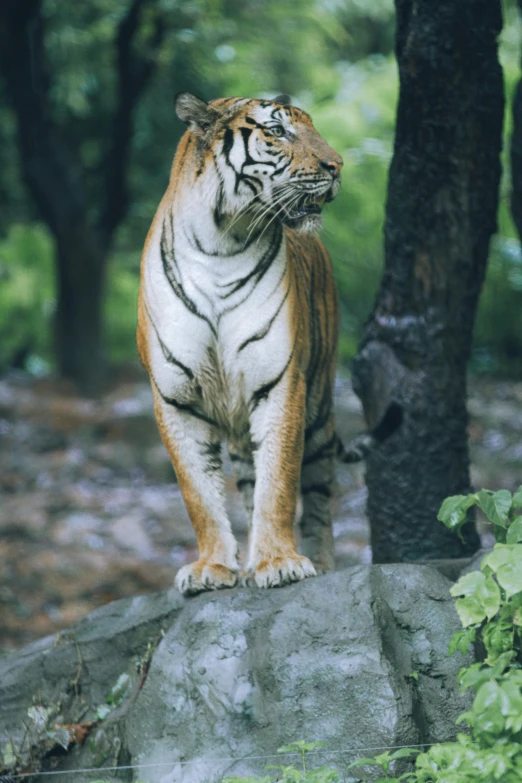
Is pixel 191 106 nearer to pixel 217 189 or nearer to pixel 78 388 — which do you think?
pixel 217 189

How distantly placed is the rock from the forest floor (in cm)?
Result: 281

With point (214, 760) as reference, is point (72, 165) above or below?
above

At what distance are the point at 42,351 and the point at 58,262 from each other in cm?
181

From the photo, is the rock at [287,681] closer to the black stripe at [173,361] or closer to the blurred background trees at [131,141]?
the black stripe at [173,361]

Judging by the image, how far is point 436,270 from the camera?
4480 mm

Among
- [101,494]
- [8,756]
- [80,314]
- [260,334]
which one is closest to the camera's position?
[260,334]

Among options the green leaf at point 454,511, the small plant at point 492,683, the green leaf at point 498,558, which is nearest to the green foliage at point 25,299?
the green leaf at point 454,511

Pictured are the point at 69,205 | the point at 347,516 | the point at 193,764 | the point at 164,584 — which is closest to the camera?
the point at 193,764

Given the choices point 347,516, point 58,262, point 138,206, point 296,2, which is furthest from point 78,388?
point 296,2

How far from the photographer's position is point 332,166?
11.4 ft

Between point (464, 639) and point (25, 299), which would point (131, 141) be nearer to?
point (25, 299)

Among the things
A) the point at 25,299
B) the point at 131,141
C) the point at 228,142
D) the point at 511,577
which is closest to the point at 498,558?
the point at 511,577

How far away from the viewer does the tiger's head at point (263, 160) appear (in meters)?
3.48

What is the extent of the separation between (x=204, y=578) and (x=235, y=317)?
880mm
